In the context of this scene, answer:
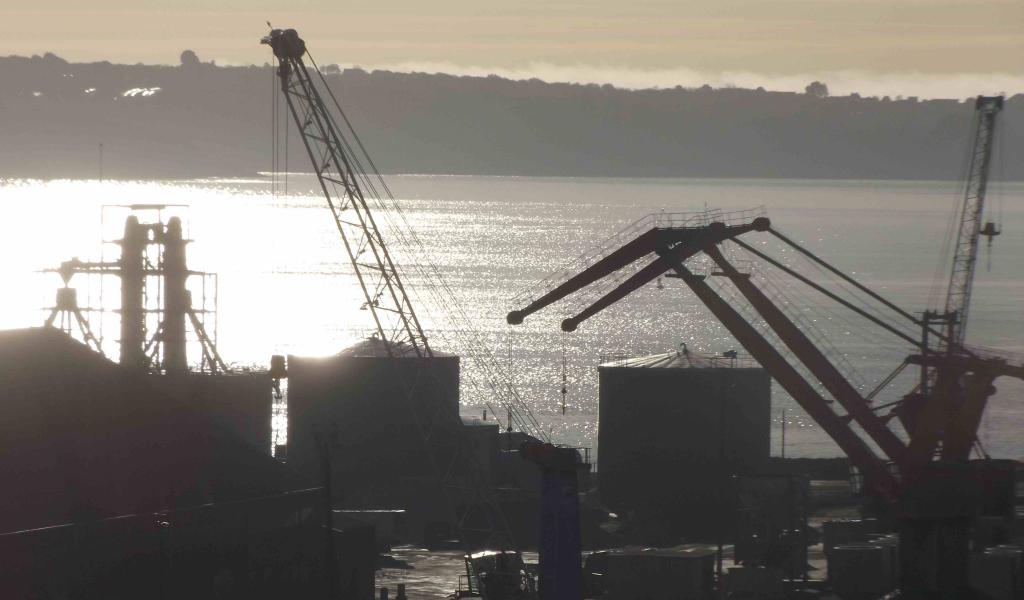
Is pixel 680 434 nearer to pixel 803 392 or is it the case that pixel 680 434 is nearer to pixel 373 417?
pixel 803 392

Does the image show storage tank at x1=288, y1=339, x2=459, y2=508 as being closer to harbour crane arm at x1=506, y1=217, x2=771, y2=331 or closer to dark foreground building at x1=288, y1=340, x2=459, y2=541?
dark foreground building at x1=288, y1=340, x2=459, y2=541

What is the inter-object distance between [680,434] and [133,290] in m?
23.6

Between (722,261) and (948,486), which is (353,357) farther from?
(948,486)

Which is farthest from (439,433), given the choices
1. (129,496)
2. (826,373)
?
(129,496)

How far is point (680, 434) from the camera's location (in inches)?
2756

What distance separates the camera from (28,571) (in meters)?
37.9

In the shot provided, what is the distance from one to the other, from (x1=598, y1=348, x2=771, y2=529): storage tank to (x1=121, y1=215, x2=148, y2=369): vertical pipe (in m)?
20.2

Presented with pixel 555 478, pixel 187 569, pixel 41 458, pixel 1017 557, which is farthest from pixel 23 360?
pixel 1017 557

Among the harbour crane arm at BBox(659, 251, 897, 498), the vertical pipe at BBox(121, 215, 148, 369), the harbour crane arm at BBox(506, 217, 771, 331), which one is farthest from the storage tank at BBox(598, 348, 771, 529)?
the vertical pipe at BBox(121, 215, 148, 369)

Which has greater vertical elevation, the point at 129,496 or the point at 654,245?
the point at 654,245

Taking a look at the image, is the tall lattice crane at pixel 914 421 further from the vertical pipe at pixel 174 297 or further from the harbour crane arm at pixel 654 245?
the vertical pipe at pixel 174 297

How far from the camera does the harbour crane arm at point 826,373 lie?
58.6 meters

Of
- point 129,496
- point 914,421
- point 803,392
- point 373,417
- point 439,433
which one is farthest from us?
point 373,417

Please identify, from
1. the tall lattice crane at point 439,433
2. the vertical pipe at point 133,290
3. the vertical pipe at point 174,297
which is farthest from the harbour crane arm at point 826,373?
the vertical pipe at point 133,290
